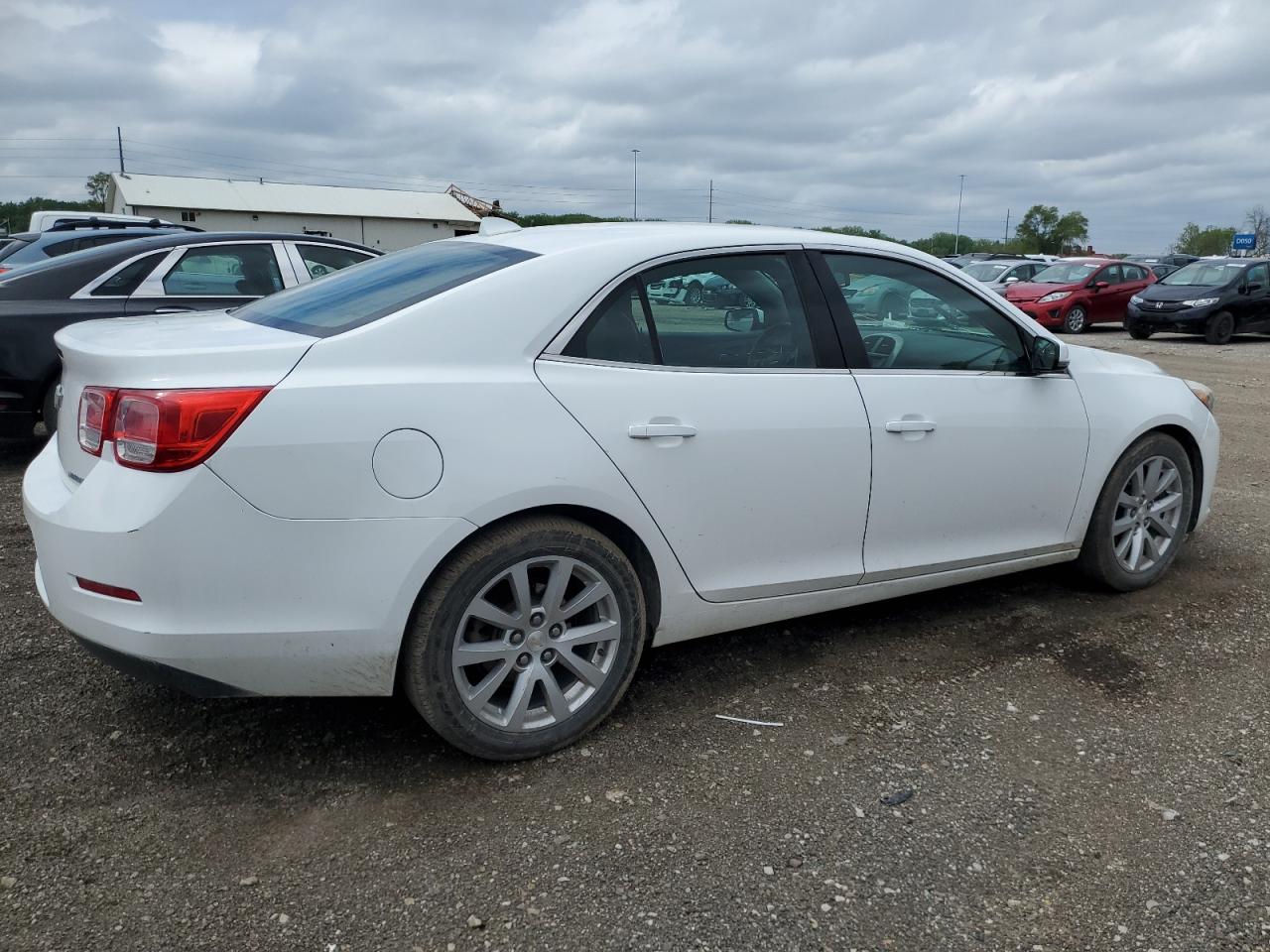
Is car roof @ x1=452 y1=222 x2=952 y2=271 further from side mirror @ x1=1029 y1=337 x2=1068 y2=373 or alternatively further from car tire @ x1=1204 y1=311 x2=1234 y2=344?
car tire @ x1=1204 y1=311 x2=1234 y2=344

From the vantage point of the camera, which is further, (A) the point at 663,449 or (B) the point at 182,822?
(A) the point at 663,449

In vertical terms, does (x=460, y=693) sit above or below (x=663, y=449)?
below

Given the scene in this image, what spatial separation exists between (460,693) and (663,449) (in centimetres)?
92

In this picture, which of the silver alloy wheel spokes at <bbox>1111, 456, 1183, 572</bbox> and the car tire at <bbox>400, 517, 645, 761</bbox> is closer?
the car tire at <bbox>400, 517, 645, 761</bbox>

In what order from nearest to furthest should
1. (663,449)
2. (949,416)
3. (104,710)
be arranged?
1. (663,449)
2. (104,710)
3. (949,416)

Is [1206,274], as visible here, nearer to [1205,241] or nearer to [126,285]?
[126,285]

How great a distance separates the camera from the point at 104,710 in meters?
3.28

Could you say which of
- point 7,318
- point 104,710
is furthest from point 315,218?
point 104,710

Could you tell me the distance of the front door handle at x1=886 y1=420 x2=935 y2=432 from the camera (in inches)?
139

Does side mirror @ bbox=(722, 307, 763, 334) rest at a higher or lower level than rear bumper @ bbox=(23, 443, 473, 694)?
higher

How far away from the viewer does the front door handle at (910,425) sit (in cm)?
→ 354

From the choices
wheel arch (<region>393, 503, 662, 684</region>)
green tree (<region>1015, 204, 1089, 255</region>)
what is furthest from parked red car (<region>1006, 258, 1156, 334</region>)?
green tree (<region>1015, 204, 1089, 255</region>)

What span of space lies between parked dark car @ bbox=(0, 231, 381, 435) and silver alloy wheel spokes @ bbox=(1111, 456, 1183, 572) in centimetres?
494

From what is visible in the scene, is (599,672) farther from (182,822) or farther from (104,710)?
(104,710)
